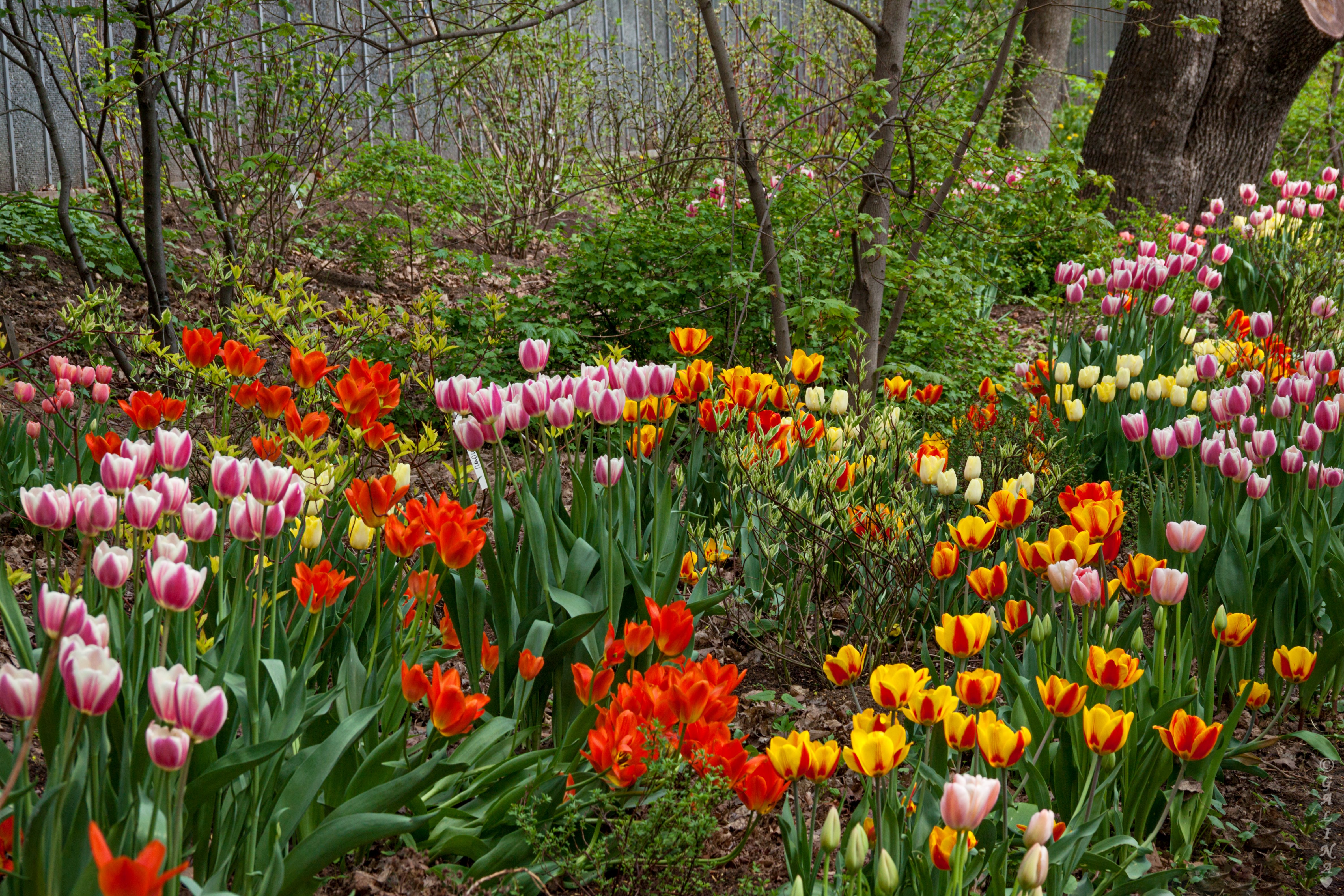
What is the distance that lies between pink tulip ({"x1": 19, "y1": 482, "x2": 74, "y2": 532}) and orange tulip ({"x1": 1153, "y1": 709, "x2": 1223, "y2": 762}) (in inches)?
64.3

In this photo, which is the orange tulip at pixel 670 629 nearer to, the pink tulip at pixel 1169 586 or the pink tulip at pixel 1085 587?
the pink tulip at pixel 1085 587

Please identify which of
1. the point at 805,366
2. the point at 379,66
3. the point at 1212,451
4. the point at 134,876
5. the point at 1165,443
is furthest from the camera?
the point at 379,66

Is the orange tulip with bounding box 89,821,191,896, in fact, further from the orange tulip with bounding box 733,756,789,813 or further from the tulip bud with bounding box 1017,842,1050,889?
the tulip bud with bounding box 1017,842,1050,889

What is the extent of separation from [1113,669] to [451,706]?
1.01m

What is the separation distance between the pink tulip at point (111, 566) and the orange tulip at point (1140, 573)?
1.67m

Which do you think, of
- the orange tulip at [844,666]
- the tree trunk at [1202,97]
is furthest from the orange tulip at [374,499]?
the tree trunk at [1202,97]

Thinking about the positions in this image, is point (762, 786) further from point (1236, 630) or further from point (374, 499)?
point (1236, 630)

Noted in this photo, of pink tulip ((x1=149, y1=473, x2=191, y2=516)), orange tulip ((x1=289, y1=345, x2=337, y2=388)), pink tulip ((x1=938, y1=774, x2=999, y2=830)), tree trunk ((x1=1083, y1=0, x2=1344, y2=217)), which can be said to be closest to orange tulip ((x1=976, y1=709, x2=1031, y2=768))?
pink tulip ((x1=938, y1=774, x2=999, y2=830))

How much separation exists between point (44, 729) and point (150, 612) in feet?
1.04

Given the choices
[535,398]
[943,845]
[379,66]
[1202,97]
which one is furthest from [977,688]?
[379,66]

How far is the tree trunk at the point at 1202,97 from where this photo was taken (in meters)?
7.11

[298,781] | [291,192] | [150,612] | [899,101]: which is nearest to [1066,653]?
[298,781]

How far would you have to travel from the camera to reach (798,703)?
253 centimetres

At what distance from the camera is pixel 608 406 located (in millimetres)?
2084
